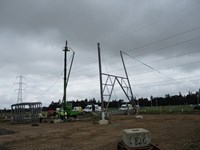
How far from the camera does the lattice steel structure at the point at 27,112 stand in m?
38.8

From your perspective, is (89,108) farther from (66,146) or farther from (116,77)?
(66,146)

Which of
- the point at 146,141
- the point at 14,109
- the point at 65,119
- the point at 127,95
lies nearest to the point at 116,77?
the point at 127,95

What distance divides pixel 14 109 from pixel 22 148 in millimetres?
29004

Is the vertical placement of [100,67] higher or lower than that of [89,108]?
higher

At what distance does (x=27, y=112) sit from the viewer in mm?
39438

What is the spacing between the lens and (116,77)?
104 feet

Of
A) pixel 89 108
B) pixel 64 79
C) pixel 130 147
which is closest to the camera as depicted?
pixel 130 147

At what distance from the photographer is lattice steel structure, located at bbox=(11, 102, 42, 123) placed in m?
38.8

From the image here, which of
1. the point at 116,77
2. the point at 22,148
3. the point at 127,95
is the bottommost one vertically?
the point at 22,148

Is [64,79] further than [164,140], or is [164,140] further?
[64,79]

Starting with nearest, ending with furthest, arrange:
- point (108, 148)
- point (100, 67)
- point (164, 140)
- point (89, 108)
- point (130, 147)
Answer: point (130, 147) → point (108, 148) → point (164, 140) → point (100, 67) → point (89, 108)

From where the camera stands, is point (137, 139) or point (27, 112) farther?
point (27, 112)

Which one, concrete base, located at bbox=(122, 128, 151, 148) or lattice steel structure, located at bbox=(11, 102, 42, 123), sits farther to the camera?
lattice steel structure, located at bbox=(11, 102, 42, 123)

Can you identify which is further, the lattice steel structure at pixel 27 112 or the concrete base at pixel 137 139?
the lattice steel structure at pixel 27 112
